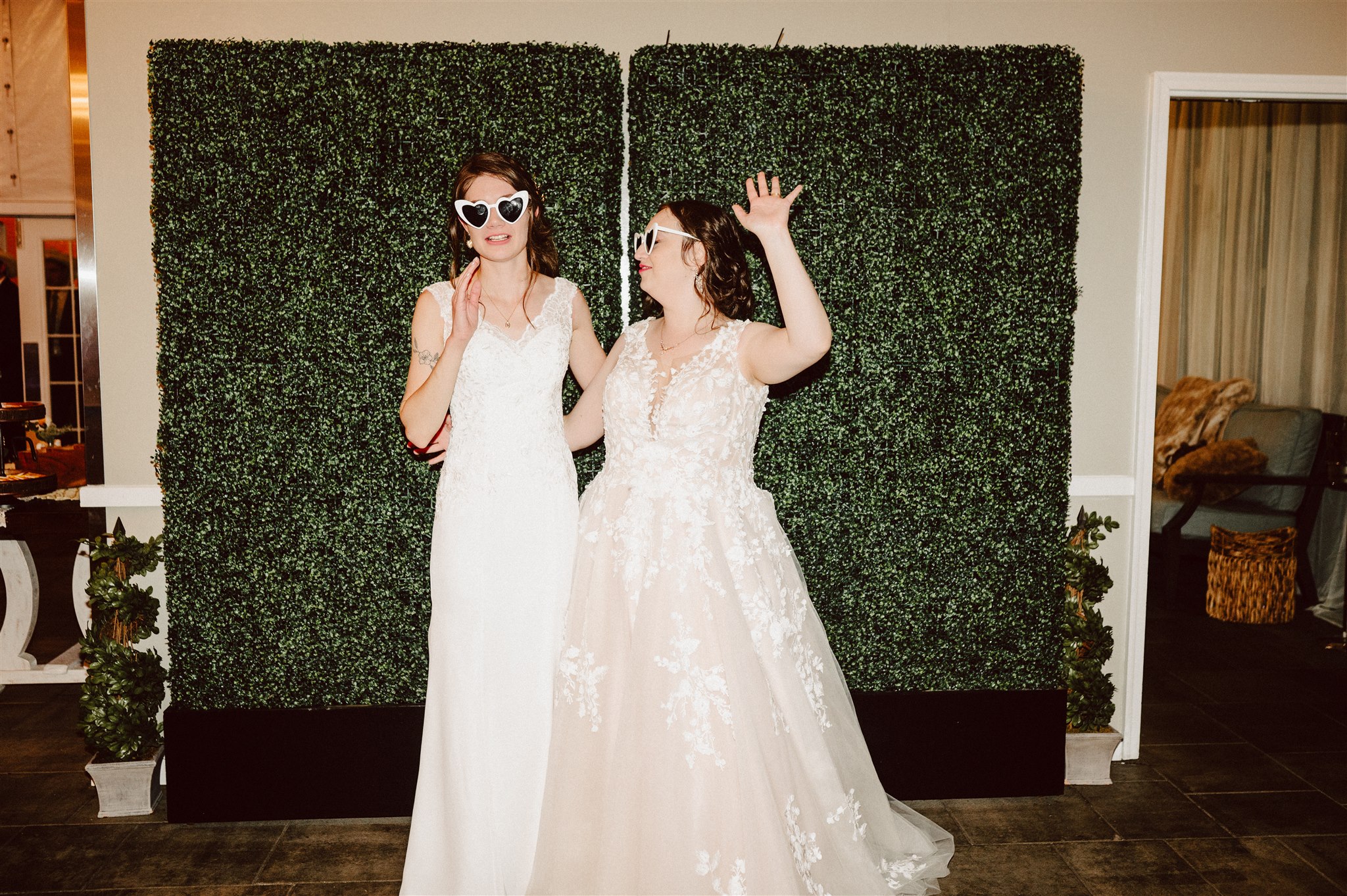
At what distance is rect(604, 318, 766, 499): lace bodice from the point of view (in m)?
2.55

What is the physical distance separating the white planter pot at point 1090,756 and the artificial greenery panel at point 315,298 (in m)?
2.12

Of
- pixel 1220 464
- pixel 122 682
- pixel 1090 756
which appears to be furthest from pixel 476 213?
pixel 1220 464

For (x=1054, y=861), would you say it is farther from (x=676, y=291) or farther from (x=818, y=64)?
(x=818, y=64)

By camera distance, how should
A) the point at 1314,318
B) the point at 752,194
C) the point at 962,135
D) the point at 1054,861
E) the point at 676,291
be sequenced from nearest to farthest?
the point at 752,194 < the point at 676,291 < the point at 1054,861 < the point at 962,135 < the point at 1314,318

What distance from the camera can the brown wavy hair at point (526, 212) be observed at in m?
2.68

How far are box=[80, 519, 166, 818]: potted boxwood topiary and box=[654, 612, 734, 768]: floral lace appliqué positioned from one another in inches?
80.7

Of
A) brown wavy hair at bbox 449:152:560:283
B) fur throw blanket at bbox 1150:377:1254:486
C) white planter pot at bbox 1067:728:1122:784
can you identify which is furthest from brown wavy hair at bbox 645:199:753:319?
fur throw blanket at bbox 1150:377:1254:486

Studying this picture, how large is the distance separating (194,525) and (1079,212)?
11.2 ft

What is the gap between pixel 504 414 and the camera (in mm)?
2645

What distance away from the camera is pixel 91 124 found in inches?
131

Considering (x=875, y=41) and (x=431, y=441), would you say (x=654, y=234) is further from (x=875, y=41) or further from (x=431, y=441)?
(x=875, y=41)

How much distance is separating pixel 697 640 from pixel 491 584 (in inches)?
23.3

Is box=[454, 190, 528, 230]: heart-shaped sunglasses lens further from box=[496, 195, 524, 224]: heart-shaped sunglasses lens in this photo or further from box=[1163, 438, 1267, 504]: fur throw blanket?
box=[1163, 438, 1267, 504]: fur throw blanket

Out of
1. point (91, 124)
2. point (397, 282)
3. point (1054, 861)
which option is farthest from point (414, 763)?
point (91, 124)
